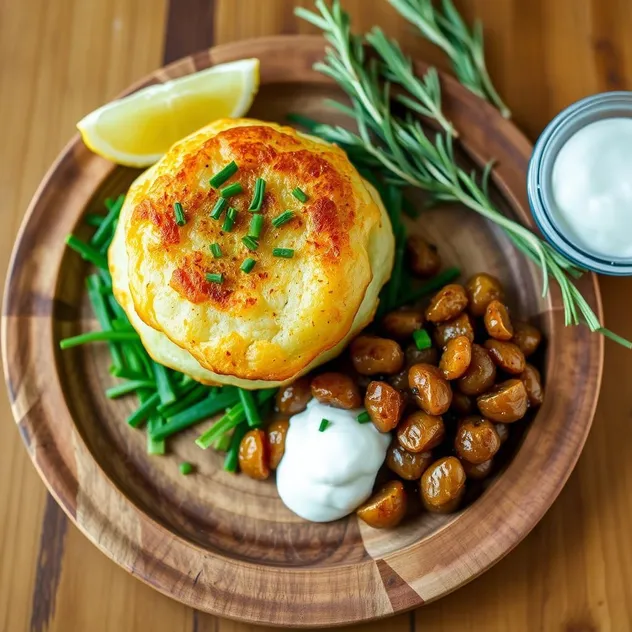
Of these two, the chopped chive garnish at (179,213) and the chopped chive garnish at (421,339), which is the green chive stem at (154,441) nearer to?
the chopped chive garnish at (179,213)

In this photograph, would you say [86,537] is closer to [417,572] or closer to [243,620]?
[243,620]

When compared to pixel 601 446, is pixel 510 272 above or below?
above

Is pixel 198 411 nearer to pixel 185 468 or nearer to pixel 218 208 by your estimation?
pixel 185 468

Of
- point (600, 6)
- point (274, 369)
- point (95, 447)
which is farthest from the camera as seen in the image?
point (600, 6)

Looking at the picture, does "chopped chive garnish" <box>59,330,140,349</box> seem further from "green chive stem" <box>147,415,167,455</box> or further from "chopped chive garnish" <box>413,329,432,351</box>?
"chopped chive garnish" <box>413,329,432,351</box>

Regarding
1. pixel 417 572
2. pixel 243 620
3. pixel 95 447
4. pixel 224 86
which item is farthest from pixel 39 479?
pixel 224 86

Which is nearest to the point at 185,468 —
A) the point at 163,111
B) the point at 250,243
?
the point at 250,243
